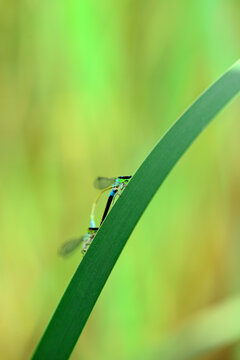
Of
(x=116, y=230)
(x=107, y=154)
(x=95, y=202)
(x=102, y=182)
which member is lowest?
(x=116, y=230)

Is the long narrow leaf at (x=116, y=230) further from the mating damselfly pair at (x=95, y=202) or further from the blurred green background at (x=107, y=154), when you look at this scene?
the blurred green background at (x=107, y=154)

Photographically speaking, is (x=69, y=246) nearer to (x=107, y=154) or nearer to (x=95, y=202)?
(x=95, y=202)

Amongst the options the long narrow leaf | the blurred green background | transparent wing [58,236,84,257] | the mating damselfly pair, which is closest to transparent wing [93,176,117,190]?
the mating damselfly pair

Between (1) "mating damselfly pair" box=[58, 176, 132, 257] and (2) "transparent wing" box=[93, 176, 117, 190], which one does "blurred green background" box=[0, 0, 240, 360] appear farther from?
(2) "transparent wing" box=[93, 176, 117, 190]

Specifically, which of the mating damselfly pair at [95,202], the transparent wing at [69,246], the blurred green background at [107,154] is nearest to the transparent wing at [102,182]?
the mating damselfly pair at [95,202]

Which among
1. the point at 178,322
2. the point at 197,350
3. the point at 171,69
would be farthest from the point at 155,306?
the point at 171,69

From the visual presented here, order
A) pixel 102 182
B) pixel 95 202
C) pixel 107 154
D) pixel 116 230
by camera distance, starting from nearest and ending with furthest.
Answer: pixel 116 230, pixel 95 202, pixel 102 182, pixel 107 154

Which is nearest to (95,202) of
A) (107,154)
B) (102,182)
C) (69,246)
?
(102,182)
